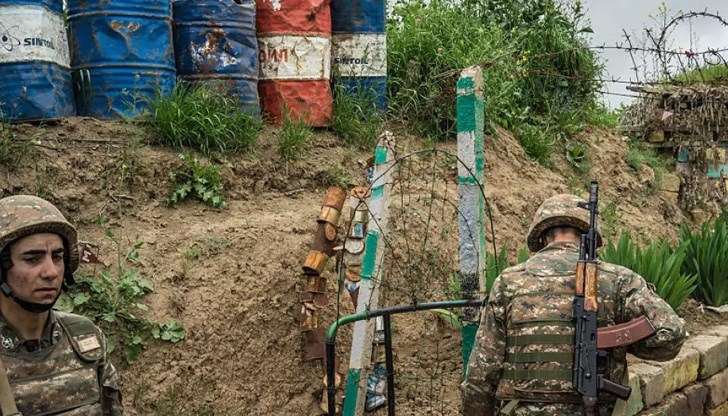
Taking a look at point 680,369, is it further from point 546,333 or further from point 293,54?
point 293,54

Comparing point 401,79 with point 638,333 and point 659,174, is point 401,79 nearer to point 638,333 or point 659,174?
point 659,174

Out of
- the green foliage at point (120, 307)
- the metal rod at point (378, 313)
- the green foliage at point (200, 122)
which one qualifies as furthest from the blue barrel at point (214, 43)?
the metal rod at point (378, 313)

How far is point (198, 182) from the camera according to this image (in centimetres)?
627

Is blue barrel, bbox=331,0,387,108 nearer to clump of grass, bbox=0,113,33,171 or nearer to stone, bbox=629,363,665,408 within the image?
clump of grass, bbox=0,113,33,171

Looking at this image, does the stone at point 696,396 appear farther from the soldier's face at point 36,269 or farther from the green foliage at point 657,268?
the soldier's face at point 36,269

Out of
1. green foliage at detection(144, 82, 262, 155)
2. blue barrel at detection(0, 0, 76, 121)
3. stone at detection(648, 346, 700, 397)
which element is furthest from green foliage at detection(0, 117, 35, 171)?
stone at detection(648, 346, 700, 397)

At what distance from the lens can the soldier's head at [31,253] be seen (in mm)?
3168

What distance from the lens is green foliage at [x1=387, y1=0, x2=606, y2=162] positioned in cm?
809

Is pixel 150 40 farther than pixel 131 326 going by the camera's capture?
Yes

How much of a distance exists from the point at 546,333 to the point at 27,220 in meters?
2.14

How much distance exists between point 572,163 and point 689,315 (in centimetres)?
246

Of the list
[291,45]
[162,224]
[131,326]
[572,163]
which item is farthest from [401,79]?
[131,326]

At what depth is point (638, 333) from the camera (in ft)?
12.7

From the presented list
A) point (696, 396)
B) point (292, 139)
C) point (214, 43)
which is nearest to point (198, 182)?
point (292, 139)
